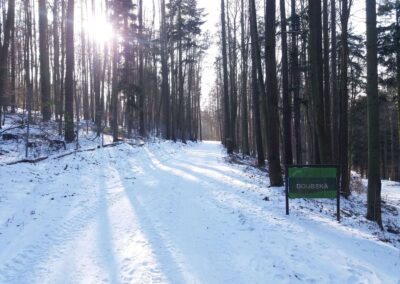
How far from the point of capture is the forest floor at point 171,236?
4.86m

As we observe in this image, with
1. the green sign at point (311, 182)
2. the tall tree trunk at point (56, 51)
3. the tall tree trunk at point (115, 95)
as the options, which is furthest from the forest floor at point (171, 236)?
the tall tree trunk at point (56, 51)

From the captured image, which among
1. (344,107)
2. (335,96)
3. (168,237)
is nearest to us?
(168,237)

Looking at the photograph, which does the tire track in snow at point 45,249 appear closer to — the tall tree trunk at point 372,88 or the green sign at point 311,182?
the green sign at point 311,182

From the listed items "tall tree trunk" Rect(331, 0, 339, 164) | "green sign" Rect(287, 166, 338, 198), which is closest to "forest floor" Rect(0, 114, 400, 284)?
"green sign" Rect(287, 166, 338, 198)

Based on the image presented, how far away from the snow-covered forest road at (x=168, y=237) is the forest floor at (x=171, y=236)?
2cm

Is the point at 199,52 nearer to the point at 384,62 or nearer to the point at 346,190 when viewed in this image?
the point at 384,62

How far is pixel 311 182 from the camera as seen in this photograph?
7.93 m

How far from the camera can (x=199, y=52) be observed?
40.5m

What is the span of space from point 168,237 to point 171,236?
0.27 ft

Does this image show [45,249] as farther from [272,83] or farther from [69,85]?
[69,85]

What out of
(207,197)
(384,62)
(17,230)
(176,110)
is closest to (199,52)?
(176,110)

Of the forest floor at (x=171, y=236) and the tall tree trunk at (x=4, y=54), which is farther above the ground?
the tall tree trunk at (x=4, y=54)

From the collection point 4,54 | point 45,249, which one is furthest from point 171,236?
point 4,54

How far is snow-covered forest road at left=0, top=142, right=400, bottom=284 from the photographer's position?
4855 mm
